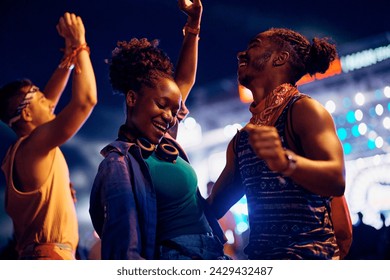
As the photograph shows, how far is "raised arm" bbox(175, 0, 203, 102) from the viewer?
80.2 inches

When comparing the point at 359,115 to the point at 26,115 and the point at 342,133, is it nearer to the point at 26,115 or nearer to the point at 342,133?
the point at 342,133

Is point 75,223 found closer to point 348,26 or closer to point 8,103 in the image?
point 8,103

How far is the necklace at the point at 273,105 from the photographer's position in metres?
1.69

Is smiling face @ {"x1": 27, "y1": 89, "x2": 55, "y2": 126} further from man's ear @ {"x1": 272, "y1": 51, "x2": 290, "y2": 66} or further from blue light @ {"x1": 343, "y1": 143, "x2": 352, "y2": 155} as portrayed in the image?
blue light @ {"x1": 343, "y1": 143, "x2": 352, "y2": 155}

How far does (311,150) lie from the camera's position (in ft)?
5.04

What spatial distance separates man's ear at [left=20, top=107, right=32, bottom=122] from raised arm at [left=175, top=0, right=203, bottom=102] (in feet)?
1.98

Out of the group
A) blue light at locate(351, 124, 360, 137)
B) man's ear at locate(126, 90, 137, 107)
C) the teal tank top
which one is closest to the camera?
the teal tank top

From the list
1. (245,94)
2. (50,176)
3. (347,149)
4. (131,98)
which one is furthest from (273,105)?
(347,149)

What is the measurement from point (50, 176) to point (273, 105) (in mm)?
873

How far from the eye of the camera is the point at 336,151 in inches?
59.1

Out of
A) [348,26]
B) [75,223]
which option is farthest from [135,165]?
[348,26]

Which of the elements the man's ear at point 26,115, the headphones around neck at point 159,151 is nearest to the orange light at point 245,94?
the man's ear at point 26,115

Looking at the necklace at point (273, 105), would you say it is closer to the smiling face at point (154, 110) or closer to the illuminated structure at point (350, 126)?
the smiling face at point (154, 110)

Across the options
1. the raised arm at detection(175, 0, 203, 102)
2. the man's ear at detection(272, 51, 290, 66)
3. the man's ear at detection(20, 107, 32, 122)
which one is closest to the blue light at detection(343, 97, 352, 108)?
the raised arm at detection(175, 0, 203, 102)
